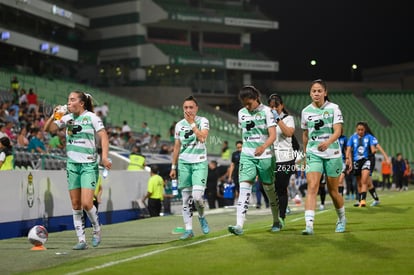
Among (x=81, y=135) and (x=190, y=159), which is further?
(x=190, y=159)

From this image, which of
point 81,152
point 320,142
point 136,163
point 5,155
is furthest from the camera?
point 136,163

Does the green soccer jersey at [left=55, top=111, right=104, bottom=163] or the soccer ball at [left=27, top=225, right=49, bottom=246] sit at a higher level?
the green soccer jersey at [left=55, top=111, right=104, bottom=163]

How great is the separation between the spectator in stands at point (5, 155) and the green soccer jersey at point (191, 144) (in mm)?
6015

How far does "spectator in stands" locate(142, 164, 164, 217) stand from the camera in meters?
24.7

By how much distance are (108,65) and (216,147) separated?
20543 millimetres

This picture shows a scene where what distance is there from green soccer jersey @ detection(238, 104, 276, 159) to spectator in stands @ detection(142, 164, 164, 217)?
39.0 feet

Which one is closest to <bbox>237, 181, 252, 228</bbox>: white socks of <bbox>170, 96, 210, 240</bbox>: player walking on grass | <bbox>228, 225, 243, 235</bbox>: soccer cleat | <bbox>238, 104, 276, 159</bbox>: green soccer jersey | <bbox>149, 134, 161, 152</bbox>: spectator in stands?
<bbox>228, 225, 243, 235</bbox>: soccer cleat

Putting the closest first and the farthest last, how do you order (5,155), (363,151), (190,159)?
(190,159) → (5,155) → (363,151)

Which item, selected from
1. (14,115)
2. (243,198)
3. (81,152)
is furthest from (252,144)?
(14,115)

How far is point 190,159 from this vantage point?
1395 cm

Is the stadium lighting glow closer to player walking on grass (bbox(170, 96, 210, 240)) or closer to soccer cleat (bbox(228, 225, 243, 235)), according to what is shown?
player walking on grass (bbox(170, 96, 210, 240))

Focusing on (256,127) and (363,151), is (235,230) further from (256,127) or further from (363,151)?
(363,151)

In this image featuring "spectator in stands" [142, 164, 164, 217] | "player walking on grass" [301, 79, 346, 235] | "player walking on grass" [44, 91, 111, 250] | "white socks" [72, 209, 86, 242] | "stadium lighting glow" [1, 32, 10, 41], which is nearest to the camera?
"player walking on grass" [44, 91, 111, 250]

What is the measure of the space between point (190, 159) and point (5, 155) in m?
6.54
